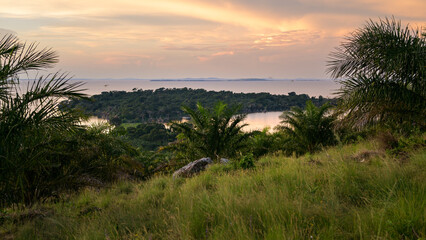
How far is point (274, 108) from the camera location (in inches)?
2135

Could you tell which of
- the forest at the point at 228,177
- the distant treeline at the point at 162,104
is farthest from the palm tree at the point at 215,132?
the distant treeline at the point at 162,104

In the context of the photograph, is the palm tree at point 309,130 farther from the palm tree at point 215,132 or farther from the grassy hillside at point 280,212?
the grassy hillside at point 280,212

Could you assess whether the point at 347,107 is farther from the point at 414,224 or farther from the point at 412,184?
the point at 414,224

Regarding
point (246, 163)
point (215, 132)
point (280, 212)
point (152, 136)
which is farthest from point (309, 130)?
point (152, 136)

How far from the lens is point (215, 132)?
14.1m

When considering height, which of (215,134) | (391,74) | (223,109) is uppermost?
(391,74)

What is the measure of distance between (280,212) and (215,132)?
10.7 meters

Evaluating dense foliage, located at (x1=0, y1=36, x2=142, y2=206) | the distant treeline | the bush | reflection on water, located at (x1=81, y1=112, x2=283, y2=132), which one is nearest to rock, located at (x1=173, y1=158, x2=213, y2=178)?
the bush

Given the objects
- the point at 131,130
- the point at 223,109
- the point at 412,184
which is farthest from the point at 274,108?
the point at 412,184

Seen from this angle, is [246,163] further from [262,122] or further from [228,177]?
[262,122]

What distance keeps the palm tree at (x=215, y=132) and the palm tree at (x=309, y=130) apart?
2.49 metres

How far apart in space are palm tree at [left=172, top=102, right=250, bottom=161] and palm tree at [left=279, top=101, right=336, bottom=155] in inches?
98.1

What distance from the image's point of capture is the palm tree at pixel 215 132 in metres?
14.0

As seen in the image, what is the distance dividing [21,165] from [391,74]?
27.5 feet
